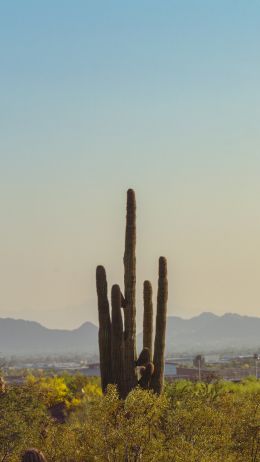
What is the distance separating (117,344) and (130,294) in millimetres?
1763

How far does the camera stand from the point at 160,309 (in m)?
28.8

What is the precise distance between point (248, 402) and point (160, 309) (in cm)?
479

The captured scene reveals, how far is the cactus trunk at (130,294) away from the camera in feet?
89.9

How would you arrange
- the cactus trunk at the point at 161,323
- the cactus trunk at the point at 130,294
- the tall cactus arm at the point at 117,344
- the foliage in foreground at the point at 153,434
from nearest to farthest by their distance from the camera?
the foliage in foreground at the point at 153,434 < the tall cactus arm at the point at 117,344 < the cactus trunk at the point at 130,294 < the cactus trunk at the point at 161,323

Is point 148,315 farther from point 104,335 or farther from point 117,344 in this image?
point 117,344

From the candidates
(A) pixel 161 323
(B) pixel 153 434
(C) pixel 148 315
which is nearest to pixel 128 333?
(A) pixel 161 323

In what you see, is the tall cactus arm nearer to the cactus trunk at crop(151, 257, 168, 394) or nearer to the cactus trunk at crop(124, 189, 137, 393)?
the cactus trunk at crop(124, 189, 137, 393)

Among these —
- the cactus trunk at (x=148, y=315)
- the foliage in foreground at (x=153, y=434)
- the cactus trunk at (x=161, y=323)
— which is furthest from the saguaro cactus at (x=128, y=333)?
the foliage in foreground at (x=153, y=434)

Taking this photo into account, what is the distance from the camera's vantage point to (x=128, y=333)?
27609 mm

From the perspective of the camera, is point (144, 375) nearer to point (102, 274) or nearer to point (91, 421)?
point (102, 274)

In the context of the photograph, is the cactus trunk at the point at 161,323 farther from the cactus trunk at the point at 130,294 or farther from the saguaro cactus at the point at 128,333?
the cactus trunk at the point at 130,294

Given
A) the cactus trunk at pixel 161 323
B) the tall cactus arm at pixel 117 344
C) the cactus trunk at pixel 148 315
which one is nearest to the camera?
the tall cactus arm at pixel 117 344

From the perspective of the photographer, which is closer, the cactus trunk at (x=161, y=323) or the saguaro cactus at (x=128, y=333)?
the saguaro cactus at (x=128, y=333)

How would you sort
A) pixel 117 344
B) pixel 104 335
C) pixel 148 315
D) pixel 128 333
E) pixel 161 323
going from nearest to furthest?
pixel 117 344, pixel 128 333, pixel 104 335, pixel 161 323, pixel 148 315
